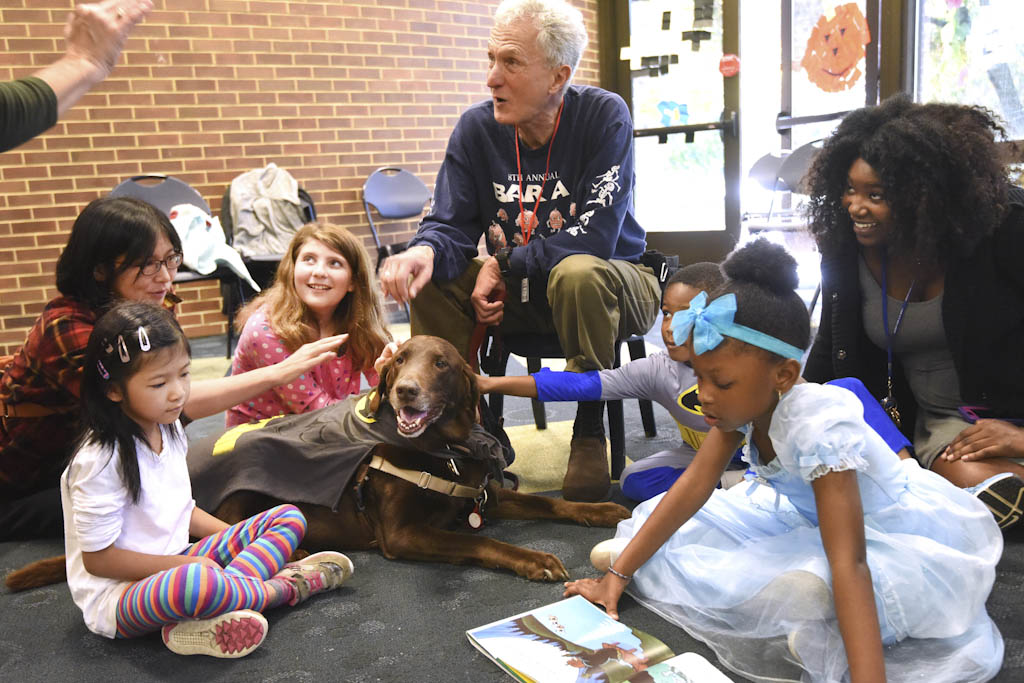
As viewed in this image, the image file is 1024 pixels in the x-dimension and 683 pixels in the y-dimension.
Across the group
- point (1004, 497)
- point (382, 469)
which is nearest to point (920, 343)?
point (1004, 497)

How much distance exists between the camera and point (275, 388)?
2.36 meters

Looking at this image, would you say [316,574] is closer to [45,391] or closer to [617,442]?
[45,391]

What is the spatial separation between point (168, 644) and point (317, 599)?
0.33m

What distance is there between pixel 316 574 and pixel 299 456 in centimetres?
35

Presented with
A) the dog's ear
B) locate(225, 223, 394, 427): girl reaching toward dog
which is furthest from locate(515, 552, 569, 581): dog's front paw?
locate(225, 223, 394, 427): girl reaching toward dog

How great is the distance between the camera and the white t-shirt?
5.15ft

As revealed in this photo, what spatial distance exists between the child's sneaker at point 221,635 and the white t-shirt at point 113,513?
0.15 metres

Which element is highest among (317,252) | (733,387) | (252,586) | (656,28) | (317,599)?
(656,28)

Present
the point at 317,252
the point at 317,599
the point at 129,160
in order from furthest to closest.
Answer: the point at 129,160, the point at 317,252, the point at 317,599

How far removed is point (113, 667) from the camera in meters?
1.57

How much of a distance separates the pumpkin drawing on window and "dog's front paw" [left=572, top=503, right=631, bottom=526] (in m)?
4.70

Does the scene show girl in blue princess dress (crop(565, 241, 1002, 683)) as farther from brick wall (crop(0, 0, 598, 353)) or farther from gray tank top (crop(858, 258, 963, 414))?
brick wall (crop(0, 0, 598, 353))

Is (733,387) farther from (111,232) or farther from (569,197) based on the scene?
(111,232)

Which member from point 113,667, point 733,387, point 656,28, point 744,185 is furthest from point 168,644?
point 656,28
